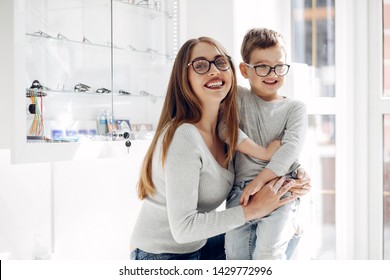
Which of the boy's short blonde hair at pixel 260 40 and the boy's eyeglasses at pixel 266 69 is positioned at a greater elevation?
the boy's short blonde hair at pixel 260 40

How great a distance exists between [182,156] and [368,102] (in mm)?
1529

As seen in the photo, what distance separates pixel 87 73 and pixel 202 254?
679mm

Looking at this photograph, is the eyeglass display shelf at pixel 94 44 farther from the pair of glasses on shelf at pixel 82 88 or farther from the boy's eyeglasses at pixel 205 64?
the boy's eyeglasses at pixel 205 64

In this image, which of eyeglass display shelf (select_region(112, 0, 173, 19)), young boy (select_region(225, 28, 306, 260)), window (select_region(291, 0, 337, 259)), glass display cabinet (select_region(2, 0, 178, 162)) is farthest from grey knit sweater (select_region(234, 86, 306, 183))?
window (select_region(291, 0, 337, 259))

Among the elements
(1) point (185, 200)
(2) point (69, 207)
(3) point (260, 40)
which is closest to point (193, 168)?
(1) point (185, 200)

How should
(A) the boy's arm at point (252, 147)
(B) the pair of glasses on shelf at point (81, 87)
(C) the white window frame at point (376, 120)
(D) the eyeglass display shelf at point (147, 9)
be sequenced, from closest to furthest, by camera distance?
(A) the boy's arm at point (252, 147) → (B) the pair of glasses on shelf at point (81, 87) → (D) the eyeglass display shelf at point (147, 9) → (C) the white window frame at point (376, 120)

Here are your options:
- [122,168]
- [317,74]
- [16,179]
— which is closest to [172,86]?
[16,179]

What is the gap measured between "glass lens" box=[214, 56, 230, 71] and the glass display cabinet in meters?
0.50

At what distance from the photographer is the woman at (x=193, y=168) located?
4.39 ft

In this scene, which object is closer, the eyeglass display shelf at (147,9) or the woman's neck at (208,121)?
the woman's neck at (208,121)

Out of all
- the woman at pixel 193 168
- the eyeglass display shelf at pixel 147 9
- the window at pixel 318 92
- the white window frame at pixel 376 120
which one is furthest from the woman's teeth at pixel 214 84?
the white window frame at pixel 376 120

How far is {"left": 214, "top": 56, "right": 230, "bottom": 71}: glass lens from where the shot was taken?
1.43m

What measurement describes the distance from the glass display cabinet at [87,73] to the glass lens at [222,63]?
500 millimetres

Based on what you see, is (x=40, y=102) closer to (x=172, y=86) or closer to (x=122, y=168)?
(x=172, y=86)
